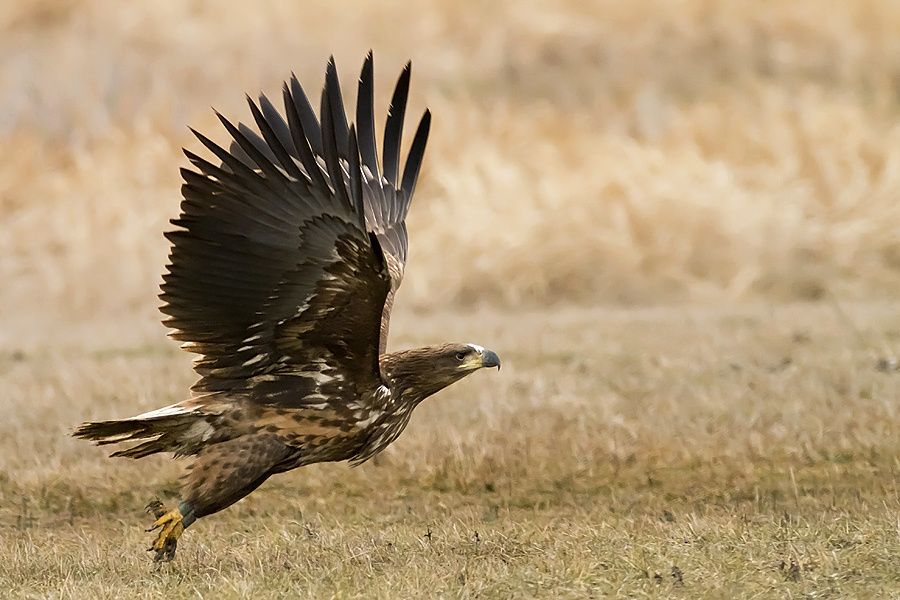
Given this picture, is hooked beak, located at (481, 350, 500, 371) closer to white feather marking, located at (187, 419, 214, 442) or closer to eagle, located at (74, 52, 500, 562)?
eagle, located at (74, 52, 500, 562)

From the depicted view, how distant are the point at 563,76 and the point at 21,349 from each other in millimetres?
11107

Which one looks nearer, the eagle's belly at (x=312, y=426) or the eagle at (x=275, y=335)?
the eagle at (x=275, y=335)

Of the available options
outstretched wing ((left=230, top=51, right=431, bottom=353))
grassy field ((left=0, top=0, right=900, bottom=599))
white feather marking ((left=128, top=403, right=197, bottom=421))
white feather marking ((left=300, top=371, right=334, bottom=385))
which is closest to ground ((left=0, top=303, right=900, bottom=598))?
grassy field ((left=0, top=0, right=900, bottom=599))

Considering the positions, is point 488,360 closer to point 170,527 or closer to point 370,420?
point 370,420

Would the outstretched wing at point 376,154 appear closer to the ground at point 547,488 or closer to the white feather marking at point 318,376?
the white feather marking at point 318,376

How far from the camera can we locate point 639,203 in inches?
710

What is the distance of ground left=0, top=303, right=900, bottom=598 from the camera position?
5633 millimetres

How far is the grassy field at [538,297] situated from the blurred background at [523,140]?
0.16ft

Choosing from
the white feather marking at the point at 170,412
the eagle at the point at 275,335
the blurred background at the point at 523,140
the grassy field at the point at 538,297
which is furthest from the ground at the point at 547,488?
the blurred background at the point at 523,140

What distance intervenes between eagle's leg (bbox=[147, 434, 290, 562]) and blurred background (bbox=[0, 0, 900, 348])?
894 cm

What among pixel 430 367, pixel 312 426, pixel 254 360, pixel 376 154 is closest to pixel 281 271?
pixel 254 360

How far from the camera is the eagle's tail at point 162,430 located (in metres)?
6.05

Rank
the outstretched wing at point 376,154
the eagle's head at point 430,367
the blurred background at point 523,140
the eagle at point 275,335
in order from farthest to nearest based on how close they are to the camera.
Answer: the blurred background at point 523,140 < the outstretched wing at point 376,154 < the eagle's head at point 430,367 < the eagle at point 275,335

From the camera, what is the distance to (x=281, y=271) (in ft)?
19.2
